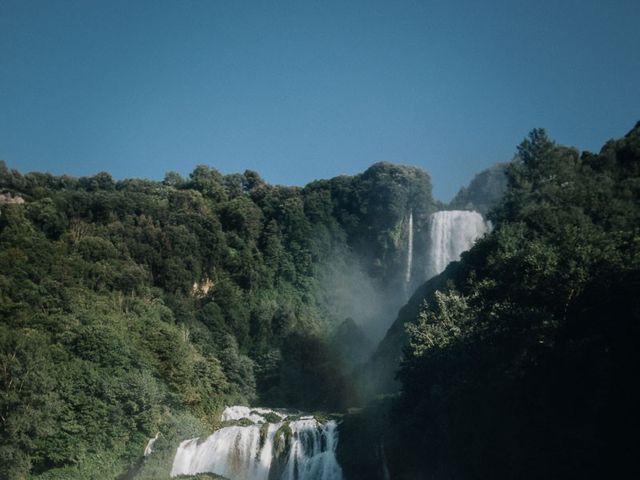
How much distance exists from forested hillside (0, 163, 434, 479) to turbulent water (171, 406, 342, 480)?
2.45 m

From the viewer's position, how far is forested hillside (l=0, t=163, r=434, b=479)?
4241cm

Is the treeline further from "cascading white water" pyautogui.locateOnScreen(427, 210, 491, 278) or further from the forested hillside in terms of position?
"cascading white water" pyautogui.locateOnScreen(427, 210, 491, 278)

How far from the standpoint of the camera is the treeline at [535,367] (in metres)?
24.5

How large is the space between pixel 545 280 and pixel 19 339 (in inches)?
1289

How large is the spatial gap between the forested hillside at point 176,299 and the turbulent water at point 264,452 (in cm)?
245

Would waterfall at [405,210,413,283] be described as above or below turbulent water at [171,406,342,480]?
above

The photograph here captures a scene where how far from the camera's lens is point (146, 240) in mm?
74438

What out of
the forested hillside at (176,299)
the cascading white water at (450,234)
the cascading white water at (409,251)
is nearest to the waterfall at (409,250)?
the cascading white water at (409,251)

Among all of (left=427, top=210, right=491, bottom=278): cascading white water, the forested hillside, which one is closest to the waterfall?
the forested hillside

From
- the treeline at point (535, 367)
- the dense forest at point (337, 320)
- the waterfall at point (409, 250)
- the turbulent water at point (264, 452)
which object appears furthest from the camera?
the waterfall at point (409, 250)

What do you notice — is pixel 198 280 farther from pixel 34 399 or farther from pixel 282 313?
pixel 34 399

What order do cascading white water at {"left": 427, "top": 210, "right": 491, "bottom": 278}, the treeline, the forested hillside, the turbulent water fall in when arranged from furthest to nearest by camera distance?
cascading white water at {"left": 427, "top": 210, "right": 491, "bottom": 278} → the turbulent water → the forested hillside → the treeline

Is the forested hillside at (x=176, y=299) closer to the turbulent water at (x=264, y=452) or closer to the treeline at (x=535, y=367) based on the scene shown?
the turbulent water at (x=264, y=452)

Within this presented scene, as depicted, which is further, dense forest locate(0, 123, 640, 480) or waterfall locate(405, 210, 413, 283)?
waterfall locate(405, 210, 413, 283)
